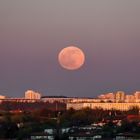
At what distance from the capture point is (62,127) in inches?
1126

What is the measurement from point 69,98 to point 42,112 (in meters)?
32.0

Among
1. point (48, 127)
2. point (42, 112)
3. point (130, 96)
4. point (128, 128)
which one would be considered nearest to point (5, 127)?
point (48, 127)

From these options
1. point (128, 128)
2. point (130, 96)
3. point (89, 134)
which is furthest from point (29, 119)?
point (130, 96)

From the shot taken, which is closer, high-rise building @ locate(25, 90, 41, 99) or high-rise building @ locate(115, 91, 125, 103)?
high-rise building @ locate(115, 91, 125, 103)

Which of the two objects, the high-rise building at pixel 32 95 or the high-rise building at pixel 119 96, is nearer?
the high-rise building at pixel 119 96

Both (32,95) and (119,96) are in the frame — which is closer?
(119,96)

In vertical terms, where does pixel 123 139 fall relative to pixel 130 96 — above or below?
below

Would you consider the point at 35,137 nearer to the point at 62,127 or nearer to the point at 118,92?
the point at 62,127

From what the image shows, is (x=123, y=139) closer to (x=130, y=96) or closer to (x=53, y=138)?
(x=53, y=138)

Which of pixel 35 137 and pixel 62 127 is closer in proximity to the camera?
pixel 35 137

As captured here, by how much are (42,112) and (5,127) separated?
615 inches

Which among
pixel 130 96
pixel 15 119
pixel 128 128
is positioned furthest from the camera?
pixel 130 96

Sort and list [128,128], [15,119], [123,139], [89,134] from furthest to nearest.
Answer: [15,119] < [128,128] < [89,134] < [123,139]

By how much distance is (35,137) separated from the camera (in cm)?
2311
